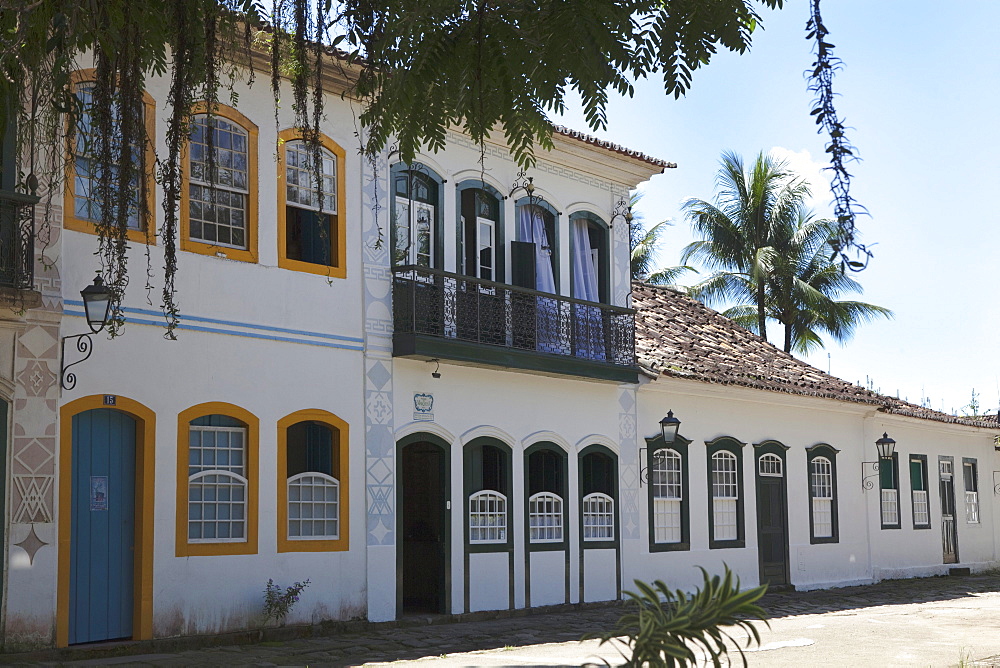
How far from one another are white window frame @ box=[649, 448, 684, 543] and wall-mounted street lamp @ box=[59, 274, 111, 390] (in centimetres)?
1019

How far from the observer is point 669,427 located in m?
19.2

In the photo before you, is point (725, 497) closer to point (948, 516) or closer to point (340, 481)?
point (340, 481)

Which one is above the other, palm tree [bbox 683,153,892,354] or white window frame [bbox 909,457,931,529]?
palm tree [bbox 683,153,892,354]

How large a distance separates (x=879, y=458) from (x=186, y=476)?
634 inches

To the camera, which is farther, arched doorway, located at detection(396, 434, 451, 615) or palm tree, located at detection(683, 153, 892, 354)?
palm tree, located at detection(683, 153, 892, 354)

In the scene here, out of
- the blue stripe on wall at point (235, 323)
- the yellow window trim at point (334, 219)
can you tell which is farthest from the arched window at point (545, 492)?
the yellow window trim at point (334, 219)

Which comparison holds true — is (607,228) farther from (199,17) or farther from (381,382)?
(199,17)

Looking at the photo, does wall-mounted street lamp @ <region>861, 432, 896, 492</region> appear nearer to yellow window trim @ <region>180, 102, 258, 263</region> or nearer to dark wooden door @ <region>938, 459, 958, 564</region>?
dark wooden door @ <region>938, 459, 958, 564</region>

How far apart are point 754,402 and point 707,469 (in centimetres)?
191

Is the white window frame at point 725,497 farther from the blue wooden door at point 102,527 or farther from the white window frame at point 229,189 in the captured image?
the blue wooden door at point 102,527

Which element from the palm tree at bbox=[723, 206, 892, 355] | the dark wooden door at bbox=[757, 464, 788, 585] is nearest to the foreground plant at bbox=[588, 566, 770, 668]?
the dark wooden door at bbox=[757, 464, 788, 585]

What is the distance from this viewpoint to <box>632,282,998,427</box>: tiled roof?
2064 cm

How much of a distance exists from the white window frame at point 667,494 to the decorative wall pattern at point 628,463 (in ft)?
1.58

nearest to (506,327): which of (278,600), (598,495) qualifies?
(598,495)
